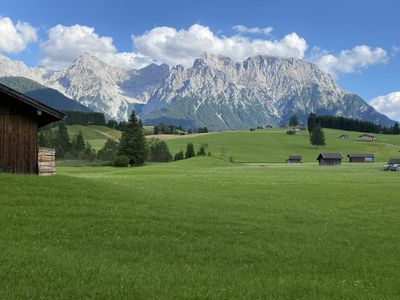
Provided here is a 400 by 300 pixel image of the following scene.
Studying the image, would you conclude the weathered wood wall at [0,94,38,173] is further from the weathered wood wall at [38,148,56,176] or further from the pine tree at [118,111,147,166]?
the pine tree at [118,111,147,166]

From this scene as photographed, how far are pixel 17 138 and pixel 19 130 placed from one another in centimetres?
53

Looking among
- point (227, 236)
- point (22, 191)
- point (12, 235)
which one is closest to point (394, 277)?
point (227, 236)

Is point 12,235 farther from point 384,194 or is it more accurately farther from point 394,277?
point 384,194

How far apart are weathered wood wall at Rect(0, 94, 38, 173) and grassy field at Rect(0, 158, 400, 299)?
4.16 meters

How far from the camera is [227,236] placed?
61.6ft

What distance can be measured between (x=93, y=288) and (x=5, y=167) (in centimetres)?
2038

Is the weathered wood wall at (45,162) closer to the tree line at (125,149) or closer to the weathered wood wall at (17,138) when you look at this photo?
the weathered wood wall at (17,138)

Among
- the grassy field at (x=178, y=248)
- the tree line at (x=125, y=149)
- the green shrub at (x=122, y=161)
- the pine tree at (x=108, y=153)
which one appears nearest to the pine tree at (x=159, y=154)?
the tree line at (x=125, y=149)

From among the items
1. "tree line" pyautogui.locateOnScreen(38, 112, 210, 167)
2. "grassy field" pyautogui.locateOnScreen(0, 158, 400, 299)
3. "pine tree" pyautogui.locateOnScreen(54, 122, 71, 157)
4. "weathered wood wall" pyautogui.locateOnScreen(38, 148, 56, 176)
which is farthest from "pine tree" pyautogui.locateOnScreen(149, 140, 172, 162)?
"grassy field" pyautogui.locateOnScreen(0, 158, 400, 299)

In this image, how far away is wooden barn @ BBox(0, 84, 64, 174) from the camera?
28422 mm

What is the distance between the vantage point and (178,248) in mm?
16219

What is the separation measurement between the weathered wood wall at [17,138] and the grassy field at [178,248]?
416cm

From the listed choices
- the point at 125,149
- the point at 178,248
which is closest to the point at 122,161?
the point at 125,149

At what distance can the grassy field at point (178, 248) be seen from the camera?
1138cm
